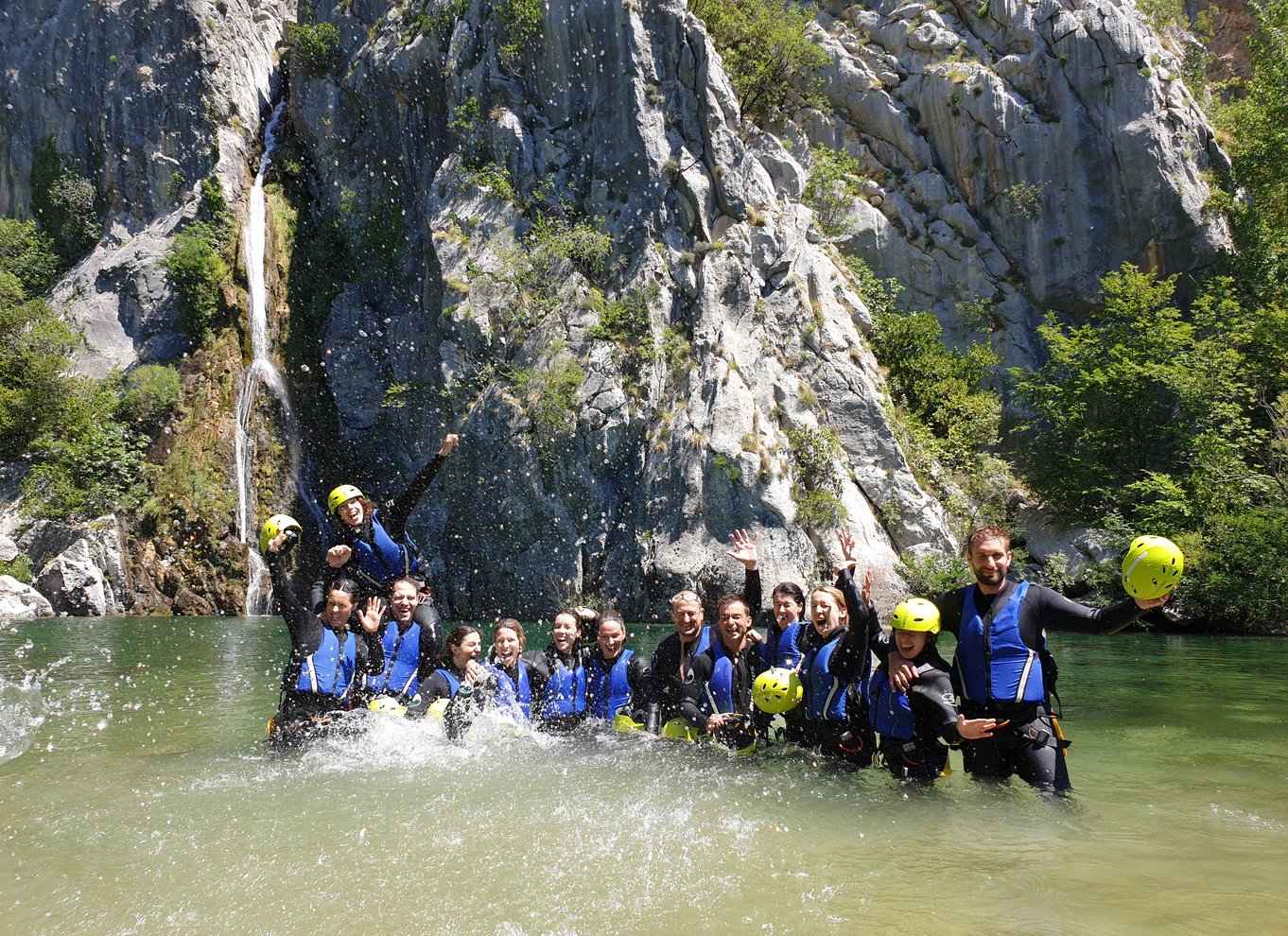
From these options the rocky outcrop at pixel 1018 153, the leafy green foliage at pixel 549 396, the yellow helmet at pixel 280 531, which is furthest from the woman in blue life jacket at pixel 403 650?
the rocky outcrop at pixel 1018 153

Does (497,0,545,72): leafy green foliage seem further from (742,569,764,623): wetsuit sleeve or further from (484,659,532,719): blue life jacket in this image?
(484,659,532,719): blue life jacket

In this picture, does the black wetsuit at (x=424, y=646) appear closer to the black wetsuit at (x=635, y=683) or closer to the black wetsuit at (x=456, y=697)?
the black wetsuit at (x=456, y=697)

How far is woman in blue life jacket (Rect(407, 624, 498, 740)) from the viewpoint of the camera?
223 inches

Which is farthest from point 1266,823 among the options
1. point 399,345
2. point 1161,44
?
point 1161,44

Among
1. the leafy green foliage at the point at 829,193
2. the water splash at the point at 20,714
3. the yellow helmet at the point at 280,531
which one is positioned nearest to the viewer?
the yellow helmet at the point at 280,531

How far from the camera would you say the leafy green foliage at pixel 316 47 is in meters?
25.1

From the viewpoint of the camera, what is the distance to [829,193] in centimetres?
2470

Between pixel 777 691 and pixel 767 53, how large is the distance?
24920 millimetres

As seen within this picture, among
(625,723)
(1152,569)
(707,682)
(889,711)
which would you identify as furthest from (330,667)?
(1152,569)

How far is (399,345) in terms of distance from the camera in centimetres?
2169

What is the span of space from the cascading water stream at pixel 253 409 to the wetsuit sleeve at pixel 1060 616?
19.2 metres

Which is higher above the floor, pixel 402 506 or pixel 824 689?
pixel 402 506

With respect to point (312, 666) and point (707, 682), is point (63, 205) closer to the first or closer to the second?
point (312, 666)

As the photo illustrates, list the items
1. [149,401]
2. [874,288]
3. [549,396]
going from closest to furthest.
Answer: [549,396] → [149,401] → [874,288]
